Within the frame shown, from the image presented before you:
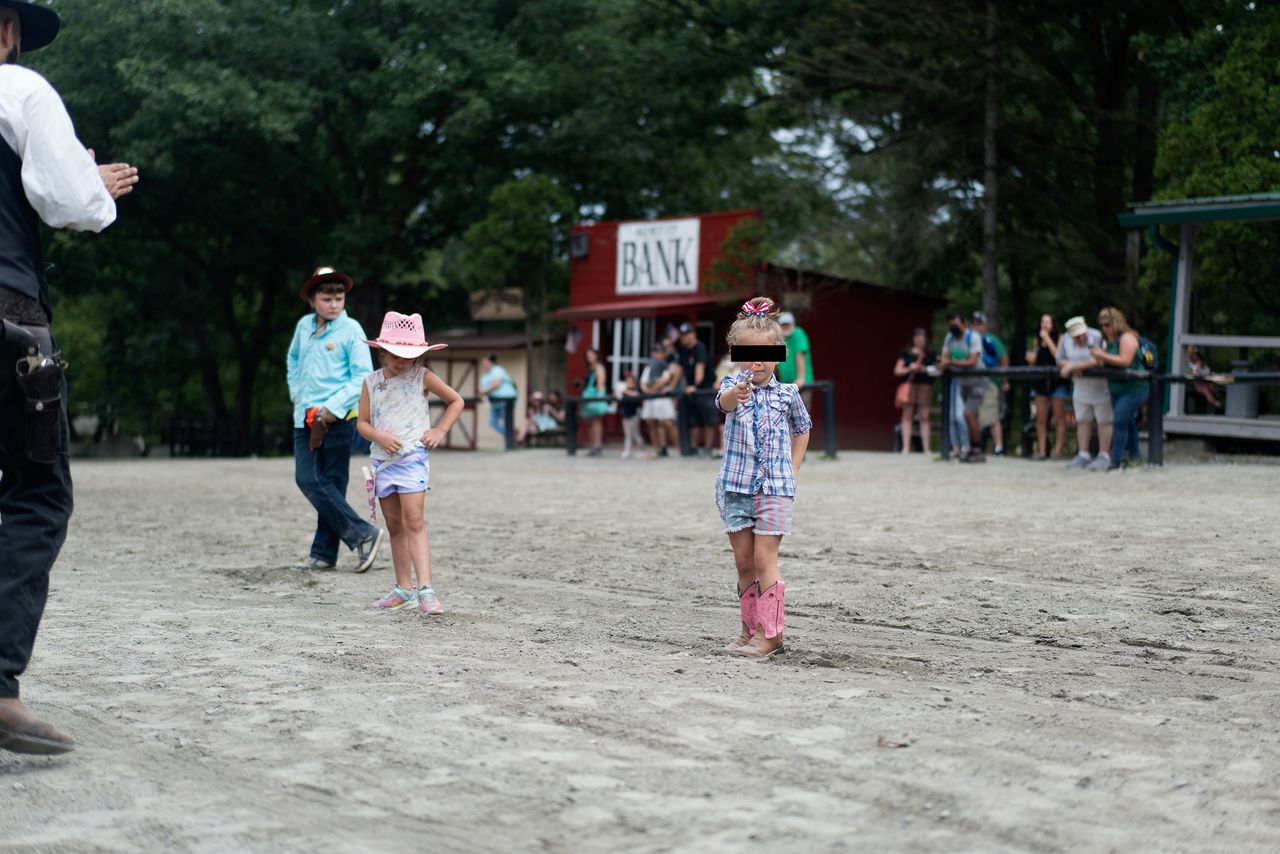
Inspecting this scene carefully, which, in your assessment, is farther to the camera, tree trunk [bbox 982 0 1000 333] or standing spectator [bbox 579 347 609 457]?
tree trunk [bbox 982 0 1000 333]

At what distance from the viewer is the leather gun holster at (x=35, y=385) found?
15.6 feet

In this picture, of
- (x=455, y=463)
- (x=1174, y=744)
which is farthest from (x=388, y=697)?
(x=455, y=463)

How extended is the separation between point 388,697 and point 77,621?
8.68ft

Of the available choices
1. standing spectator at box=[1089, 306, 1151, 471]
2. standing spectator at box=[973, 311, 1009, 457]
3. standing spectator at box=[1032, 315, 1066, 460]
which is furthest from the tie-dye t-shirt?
standing spectator at box=[973, 311, 1009, 457]

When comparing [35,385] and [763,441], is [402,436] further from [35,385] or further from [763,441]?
[35,385]

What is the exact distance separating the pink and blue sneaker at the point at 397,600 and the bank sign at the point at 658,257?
2334 centimetres

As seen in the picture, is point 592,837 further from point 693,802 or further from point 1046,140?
point 1046,140

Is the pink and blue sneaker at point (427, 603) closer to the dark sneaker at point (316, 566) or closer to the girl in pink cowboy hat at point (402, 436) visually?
the girl in pink cowboy hat at point (402, 436)

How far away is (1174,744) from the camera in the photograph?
4.95 meters

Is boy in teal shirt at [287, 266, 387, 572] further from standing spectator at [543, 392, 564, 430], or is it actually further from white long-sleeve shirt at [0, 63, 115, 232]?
standing spectator at [543, 392, 564, 430]

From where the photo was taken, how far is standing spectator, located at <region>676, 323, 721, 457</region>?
21844 millimetres

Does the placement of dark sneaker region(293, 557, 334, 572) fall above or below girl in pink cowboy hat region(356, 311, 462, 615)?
below

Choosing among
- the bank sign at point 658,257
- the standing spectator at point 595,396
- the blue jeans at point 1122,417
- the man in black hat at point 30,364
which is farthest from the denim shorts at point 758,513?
the bank sign at point 658,257

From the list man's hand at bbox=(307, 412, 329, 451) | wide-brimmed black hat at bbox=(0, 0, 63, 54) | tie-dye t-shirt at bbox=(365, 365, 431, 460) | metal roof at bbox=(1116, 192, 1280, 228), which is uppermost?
metal roof at bbox=(1116, 192, 1280, 228)
